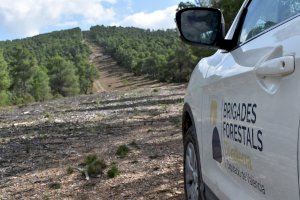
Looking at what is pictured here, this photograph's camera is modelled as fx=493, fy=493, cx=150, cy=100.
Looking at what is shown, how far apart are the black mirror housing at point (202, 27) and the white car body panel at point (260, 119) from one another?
15 centimetres

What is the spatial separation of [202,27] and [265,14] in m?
0.69

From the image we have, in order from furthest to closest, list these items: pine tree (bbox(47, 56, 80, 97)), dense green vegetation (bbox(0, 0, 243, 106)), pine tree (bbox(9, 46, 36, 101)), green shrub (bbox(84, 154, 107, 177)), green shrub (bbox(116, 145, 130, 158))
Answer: pine tree (bbox(47, 56, 80, 97))
pine tree (bbox(9, 46, 36, 101))
dense green vegetation (bbox(0, 0, 243, 106))
green shrub (bbox(116, 145, 130, 158))
green shrub (bbox(84, 154, 107, 177))

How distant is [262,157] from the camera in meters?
2.18

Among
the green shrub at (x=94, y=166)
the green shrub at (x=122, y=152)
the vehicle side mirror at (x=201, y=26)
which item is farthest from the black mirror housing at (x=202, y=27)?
the green shrub at (x=122, y=152)

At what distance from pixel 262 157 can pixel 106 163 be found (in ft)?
20.2

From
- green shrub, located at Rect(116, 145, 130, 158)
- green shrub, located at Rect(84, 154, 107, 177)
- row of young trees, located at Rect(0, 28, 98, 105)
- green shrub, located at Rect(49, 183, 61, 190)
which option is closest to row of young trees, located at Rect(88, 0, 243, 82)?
row of young trees, located at Rect(0, 28, 98, 105)

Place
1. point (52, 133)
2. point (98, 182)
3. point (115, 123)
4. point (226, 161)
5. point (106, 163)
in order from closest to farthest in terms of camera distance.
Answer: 1. point (226, 161)
2. point (98, 182)
3. point (106, 163)
4. point (52, 133)
5. point (115, 123)

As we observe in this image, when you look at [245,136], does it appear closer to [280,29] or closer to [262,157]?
[262,157]

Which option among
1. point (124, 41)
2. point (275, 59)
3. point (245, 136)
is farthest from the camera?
point (124, 41)

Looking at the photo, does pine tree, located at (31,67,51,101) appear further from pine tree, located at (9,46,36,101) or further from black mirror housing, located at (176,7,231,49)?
black mirror housing, located at (176,7,231,49)

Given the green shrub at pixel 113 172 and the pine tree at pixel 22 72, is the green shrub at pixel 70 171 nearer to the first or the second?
the green shrub at pixel 113 172

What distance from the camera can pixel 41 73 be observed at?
84250 mm

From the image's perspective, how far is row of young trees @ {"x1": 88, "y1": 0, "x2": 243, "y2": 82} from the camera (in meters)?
70.9

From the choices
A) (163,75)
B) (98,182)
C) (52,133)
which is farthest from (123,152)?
(163,75)
